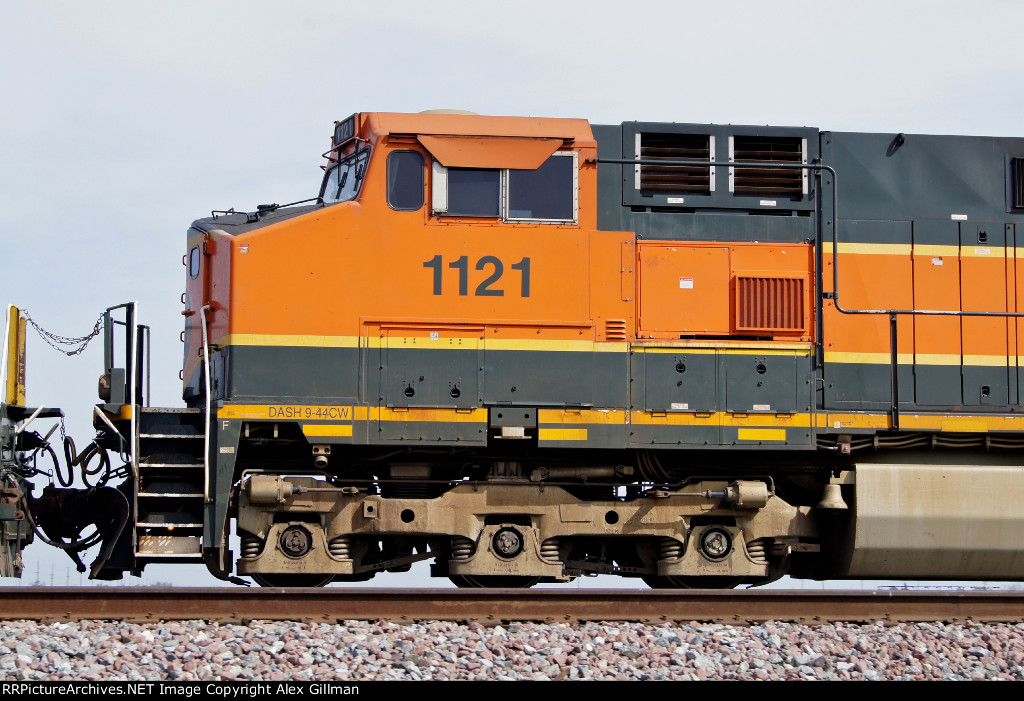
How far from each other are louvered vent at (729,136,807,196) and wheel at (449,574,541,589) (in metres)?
4.23

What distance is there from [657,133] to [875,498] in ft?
13.1

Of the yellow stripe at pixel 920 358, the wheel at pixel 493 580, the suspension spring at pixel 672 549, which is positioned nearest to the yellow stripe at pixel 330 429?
the wheel at pixel 493 580

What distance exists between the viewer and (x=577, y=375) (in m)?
9.73

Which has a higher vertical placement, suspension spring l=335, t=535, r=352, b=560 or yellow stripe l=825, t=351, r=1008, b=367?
yellow stripe l=825, t=351, r=1008, b=367

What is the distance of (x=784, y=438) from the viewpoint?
9.97 metres

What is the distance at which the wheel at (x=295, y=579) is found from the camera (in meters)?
9.77

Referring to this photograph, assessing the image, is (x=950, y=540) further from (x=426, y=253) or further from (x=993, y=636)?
(x=426, y=253)

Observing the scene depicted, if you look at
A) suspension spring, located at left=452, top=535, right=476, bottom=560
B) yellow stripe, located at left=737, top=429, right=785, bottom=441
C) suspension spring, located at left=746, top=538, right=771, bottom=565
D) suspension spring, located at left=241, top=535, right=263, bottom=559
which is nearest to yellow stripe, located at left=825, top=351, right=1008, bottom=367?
yellow stripe, located at left=737, top=429, right=785, bottom=441

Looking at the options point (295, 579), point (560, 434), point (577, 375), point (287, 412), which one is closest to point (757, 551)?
point (560, 434)

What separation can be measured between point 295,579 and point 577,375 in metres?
3.17

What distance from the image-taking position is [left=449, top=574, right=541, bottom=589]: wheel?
9.86 meters

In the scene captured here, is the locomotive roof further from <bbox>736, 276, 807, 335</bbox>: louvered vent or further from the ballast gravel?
the ballast gravel

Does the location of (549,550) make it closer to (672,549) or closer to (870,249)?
(672,549)

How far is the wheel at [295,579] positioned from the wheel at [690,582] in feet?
10.0
